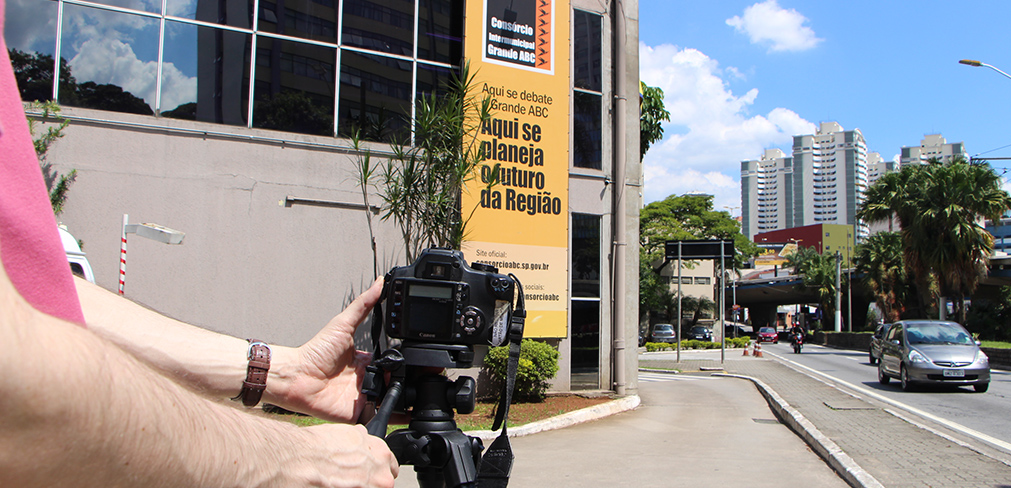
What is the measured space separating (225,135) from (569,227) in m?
6.07

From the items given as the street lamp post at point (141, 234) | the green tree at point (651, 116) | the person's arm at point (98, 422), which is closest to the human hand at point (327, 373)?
the person's arm at point (98, 422)

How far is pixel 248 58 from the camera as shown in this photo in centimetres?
1036

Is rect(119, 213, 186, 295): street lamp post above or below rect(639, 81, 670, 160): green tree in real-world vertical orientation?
below

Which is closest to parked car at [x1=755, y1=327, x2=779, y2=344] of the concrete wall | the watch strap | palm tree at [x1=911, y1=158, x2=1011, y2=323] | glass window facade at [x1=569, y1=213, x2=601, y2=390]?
palm tree at [x1=911, y1=158, x2=1011, y2=323]

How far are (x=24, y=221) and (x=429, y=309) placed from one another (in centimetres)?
144

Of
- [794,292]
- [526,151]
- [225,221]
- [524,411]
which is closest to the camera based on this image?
[225,221]

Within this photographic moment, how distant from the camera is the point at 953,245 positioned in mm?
29656

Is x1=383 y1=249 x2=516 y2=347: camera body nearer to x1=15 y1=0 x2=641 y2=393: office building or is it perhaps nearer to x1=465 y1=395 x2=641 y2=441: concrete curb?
x1=465 y1=395 x2=641 y2=441: concrete curb

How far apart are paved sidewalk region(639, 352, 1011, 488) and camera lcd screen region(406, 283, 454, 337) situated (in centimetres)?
499

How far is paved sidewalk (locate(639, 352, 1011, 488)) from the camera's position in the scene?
5.87 meters

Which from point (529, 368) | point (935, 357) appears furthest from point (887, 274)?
point (529, 368)

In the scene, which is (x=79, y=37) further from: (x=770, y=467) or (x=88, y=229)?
(x=770, y=467)

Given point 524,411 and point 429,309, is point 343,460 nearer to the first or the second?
point 429,309

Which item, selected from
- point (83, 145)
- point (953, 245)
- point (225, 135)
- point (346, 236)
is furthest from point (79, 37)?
point (953, 245)
